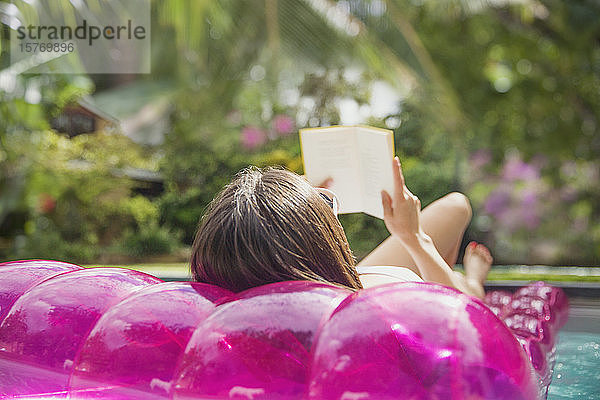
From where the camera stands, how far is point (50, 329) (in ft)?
4.39

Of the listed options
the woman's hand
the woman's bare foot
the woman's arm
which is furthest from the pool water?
the woman's hand

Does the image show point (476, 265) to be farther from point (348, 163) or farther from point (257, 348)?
point (257, 348)

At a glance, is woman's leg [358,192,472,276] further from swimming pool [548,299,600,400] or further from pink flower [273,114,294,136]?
pink flower [273,114,294,136]

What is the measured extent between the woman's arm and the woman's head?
0.53m

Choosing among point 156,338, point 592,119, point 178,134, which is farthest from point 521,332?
point 592,119

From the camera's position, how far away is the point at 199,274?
1.33 meters

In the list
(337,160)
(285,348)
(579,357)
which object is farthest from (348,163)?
(579,357)

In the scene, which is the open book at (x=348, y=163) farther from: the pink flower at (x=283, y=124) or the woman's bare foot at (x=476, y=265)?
the pink flower at (x=283, y=124)

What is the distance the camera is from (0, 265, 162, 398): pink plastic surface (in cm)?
131

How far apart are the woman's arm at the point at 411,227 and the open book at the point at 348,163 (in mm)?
254

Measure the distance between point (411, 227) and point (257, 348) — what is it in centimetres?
90

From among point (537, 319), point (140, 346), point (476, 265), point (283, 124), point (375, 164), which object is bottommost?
point (537, 319)

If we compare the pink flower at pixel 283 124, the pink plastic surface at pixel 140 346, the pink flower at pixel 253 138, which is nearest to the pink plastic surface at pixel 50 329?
the pink plastic surface at pixel 140 346

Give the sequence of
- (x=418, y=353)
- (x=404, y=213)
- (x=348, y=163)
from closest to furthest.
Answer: (x=418, y=353) → (x=404, y=213) → (x=348, y=163)
